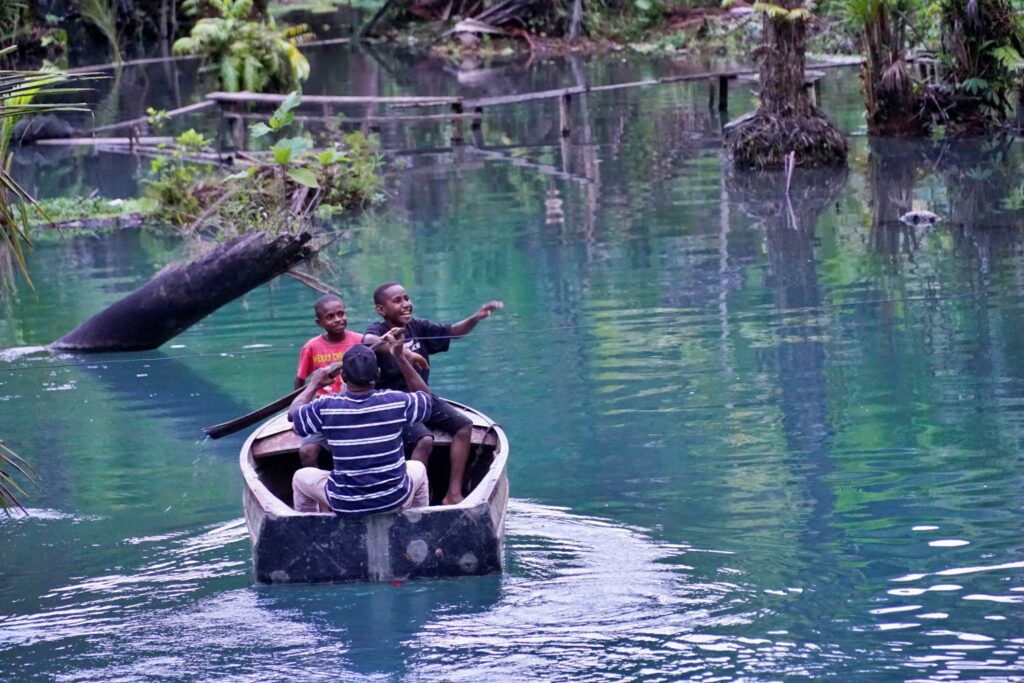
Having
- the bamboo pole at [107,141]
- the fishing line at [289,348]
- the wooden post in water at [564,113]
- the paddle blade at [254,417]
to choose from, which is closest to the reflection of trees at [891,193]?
the fishing line at [289,348]

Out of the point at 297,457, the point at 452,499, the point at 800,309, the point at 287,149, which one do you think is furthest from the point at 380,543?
the point at 287,149

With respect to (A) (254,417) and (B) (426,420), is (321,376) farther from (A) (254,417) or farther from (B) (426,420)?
(A) (254,417)

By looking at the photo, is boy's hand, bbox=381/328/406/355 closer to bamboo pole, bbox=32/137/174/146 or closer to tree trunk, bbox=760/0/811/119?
tree trunk, bbox=760/0/811/119

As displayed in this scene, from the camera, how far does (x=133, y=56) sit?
43562 mm

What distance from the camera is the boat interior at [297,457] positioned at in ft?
27.9

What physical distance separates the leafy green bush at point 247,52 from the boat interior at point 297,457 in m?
20.9

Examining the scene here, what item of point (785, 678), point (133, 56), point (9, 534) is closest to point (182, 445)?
point (9, 534)

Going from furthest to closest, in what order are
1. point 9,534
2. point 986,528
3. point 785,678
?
point 9,534 → point 986,528 → point 785,678

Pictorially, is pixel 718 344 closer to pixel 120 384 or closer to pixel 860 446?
pixel 860 446

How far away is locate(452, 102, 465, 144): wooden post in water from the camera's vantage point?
979 inches

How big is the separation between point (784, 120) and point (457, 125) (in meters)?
6.23

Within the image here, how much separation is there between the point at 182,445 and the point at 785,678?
5.61 metres

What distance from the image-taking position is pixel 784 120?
21734 mm

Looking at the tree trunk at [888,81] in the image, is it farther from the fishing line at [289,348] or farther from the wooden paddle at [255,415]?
the wooden paddle at [255,415]
